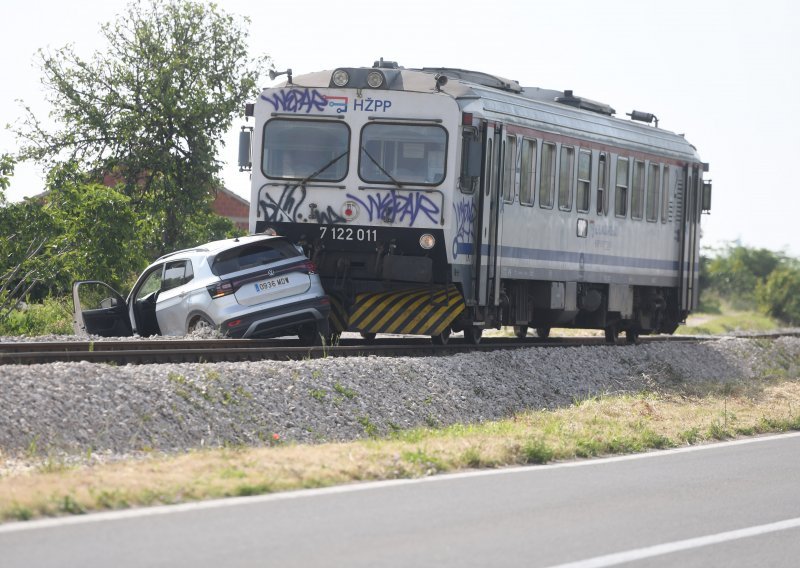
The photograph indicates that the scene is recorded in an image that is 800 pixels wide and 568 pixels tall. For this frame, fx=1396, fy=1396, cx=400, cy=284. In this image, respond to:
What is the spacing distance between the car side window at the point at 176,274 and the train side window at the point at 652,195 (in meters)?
9.25

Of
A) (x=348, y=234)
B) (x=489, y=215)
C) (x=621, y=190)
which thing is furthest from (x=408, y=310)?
(x=621, y=190)

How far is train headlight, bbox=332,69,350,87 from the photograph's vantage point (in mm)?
19375

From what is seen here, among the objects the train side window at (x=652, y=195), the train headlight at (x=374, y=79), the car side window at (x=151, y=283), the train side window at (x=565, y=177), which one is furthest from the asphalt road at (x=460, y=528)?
the train side window at (x=652, y=195)

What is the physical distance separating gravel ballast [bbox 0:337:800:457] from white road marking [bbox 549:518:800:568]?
5051 millimetres

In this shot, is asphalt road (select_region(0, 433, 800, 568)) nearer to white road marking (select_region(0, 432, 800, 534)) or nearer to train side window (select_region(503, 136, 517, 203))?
white road marking (select_region(0, 432, 800, 534))

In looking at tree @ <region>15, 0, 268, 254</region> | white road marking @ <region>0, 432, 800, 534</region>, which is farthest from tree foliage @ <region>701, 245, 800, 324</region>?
white road marking @ <region>0, 432, 800, 534</region>

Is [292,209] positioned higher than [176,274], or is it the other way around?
[292,209]

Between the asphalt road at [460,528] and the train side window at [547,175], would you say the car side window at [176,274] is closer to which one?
the train side window at [547,175]

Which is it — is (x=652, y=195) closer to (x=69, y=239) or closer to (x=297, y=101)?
(x=297, y=101)

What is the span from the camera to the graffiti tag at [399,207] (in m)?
19.1

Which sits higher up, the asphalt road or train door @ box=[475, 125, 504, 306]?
train door @ box=[475, 125, 504, 306]

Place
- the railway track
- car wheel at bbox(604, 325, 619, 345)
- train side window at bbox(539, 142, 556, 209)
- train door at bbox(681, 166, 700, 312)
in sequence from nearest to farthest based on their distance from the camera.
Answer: the railway track → train side window at bbox(539, 142, 556, 209) → car wheel at bbox(604, 325, 619, 345) → train door at bbox(681, 166, 700, 312)

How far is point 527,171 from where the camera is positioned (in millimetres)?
20797

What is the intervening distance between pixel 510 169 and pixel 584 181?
2.68 meters
